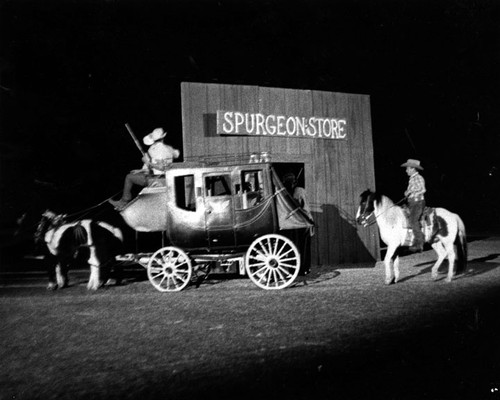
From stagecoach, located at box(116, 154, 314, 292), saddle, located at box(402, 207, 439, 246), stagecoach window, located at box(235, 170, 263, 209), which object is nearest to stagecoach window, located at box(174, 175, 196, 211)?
stagecoach, located at box(116, 154, 314, 292)

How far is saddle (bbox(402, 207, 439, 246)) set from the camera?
29.3 feet

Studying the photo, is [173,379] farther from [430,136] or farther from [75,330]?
[430,136]

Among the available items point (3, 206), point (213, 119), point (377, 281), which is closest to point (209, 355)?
point (377, 281)

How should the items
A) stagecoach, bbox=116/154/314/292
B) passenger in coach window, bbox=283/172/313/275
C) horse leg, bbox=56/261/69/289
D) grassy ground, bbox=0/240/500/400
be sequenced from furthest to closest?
passenger in coach window, bbox=283/172/313/275
horse leg, bbox=56/261/69/289
stagecoach, bbox=116/154/314/292
grassy ground, bbox=0/240/500/400

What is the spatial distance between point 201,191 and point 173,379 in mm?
Result: 4975

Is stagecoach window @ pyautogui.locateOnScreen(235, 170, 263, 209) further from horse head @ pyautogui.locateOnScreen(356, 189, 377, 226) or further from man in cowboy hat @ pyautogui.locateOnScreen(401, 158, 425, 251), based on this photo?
man in cowboy hat @ pyautogui.locateOnScreen(401, 158, 425, 251)

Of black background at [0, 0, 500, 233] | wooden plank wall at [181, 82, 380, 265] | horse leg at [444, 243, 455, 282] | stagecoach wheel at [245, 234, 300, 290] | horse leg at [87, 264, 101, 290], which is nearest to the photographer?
stagecoach wheel at [245, 234, 300, 290]

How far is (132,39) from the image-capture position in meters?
15.8

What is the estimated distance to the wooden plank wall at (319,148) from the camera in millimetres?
11250

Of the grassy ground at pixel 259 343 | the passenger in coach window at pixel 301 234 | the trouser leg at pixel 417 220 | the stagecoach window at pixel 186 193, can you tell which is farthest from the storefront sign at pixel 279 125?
the grassy ground at pixel 259 343

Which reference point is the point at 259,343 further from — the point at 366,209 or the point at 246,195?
the point at 366,209

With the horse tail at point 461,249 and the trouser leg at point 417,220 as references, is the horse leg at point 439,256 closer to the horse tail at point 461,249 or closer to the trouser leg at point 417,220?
the horse tail at point 461,249

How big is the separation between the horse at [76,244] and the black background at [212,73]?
7.77 feet

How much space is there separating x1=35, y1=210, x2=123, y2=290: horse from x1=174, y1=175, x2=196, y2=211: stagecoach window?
62.4 inches
